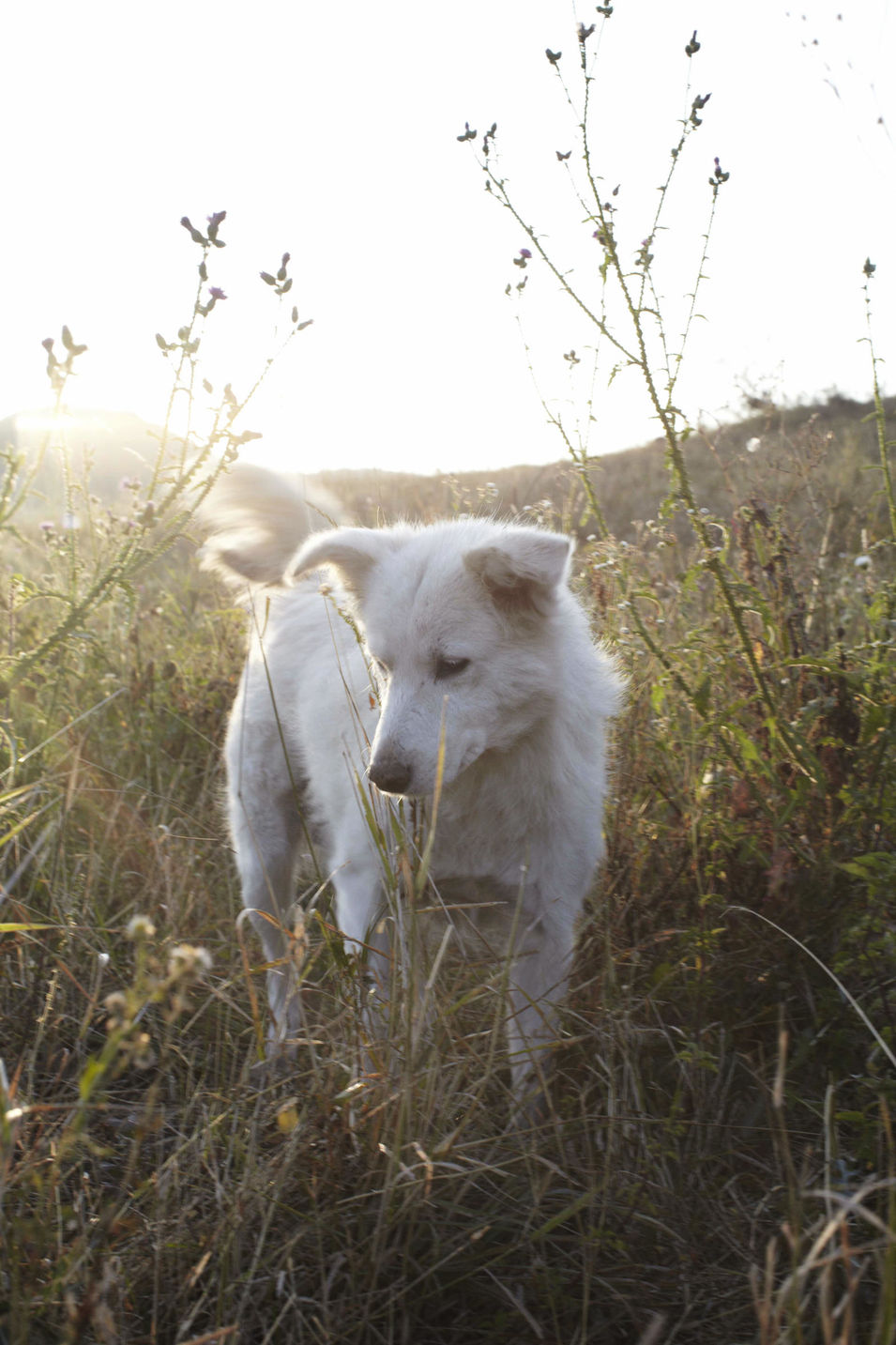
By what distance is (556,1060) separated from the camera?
2.39m

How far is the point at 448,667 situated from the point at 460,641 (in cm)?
8

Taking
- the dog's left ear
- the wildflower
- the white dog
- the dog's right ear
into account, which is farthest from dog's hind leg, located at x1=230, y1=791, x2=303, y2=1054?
the wildflower

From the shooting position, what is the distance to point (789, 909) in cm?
249

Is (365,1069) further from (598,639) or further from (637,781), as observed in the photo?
(598,639)

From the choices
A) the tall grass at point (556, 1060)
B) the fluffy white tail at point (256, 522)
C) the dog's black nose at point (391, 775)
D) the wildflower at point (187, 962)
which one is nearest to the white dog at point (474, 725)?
the dog's black nose at point (391, 775)

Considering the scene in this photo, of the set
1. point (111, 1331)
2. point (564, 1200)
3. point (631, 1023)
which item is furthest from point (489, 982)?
point (111, 1331)

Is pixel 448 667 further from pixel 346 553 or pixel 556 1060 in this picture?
pixel 556 1060

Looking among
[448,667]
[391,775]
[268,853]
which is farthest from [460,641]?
[268,853]

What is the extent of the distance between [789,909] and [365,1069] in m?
1.24

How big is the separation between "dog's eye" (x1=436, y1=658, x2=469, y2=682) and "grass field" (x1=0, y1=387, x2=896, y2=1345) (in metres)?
0.50

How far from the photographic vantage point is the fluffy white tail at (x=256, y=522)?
3.92m

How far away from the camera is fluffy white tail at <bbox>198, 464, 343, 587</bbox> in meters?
Result: 3.92

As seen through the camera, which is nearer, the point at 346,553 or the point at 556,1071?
the point at 556,1071

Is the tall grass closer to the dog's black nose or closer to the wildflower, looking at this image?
the wildflower
